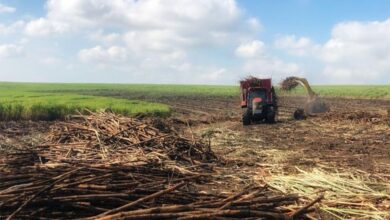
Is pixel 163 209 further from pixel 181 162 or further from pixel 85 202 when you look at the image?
pixel 181 162

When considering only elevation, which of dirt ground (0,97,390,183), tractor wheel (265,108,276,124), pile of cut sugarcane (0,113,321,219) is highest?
pile of cut sugarcane (0,113,321,219)

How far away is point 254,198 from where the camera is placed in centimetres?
562

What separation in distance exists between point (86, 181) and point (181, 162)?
18.5ft

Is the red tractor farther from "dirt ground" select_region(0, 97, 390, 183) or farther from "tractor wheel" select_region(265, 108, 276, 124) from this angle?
"dirt ground" select_region(0, 97, 390, 183)

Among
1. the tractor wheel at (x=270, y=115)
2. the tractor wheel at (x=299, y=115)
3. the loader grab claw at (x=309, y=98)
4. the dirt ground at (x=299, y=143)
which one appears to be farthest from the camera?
the loader grab claw at (x=309, y=98)

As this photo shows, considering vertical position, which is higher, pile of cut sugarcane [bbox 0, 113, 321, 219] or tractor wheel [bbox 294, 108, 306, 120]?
pile of cut sugarcane [bbox 0, 113, 321, 219]

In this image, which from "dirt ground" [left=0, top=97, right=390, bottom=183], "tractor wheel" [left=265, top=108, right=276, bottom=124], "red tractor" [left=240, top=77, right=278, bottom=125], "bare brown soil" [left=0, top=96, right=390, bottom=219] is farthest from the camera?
"tractor wheel" [left=265, top=108, right=276, bottom=124]

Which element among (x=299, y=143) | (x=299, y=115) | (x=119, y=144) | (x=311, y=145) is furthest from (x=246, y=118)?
(x=119, y=144)

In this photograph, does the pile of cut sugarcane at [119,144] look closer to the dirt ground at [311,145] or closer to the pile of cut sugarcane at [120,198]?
the dirt ground at [311,145]

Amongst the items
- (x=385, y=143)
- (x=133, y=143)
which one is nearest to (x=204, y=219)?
(x=133, y=143)

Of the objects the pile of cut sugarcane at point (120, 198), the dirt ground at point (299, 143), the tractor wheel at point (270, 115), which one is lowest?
the dirt ground at point (299, 143)

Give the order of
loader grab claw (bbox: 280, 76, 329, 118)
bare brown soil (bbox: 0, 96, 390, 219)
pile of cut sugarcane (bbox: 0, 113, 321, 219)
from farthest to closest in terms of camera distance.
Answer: loader grab claw (bbox: 280, 76, 329, 118) < bare brown soil (bbox: 0, 96, 390, 219) < pile of cut sugarcane (bbox: 0, 113, 321, 219)

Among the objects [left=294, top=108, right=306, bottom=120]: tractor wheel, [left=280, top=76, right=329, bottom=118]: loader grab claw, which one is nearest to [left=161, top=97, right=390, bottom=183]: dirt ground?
[left=294, top=108, right=306, bottom=120]: tractor wheel

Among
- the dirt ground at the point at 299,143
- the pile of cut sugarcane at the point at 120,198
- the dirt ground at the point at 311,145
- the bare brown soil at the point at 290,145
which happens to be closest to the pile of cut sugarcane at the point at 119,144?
the bare brown soil at the point at 290,145
